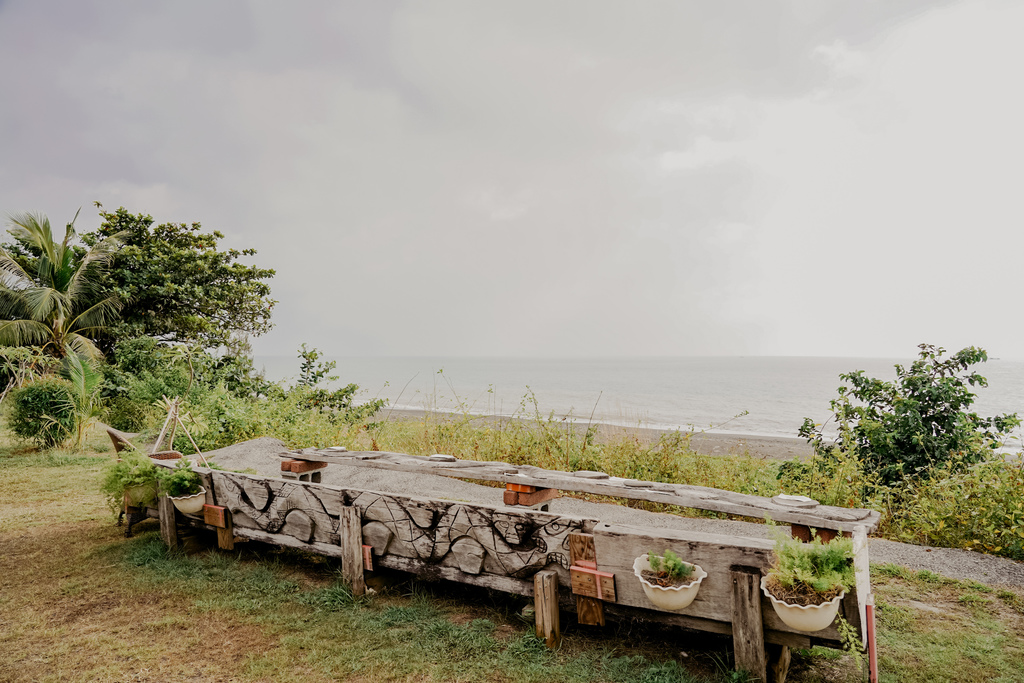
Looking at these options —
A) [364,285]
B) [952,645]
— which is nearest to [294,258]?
[364,285]

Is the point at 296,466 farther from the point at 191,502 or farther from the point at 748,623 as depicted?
the point at 748,623

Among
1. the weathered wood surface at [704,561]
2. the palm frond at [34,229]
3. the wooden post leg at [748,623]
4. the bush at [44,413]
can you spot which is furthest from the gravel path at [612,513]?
the palm frond at [34,229]

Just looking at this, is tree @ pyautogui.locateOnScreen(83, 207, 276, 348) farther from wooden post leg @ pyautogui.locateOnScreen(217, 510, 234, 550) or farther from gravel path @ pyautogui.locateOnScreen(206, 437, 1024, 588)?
wooden post leg @ pyautogui.locateOnScreen(217, 510, 234, 550)

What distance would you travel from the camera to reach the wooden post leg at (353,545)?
3.55m

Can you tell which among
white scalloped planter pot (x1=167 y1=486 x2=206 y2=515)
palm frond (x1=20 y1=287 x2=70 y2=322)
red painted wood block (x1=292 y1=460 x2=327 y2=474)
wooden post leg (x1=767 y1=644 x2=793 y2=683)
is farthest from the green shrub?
palm frond (x1=20 y1=287 x2=70 y2=322)

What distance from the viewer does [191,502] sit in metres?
4.27

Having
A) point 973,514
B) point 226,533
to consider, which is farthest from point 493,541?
point 973,514

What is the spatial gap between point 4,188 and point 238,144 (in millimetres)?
10690

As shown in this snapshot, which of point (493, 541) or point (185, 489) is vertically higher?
point (185, 489)

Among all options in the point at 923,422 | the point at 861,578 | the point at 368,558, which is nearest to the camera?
the point at 861,578

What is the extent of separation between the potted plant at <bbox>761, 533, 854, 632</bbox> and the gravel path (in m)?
2.02

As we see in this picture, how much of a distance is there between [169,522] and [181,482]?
1.44ft

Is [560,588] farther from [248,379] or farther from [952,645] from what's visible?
[248,379]

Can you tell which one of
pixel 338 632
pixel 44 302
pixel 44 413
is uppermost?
pixel 44 302
